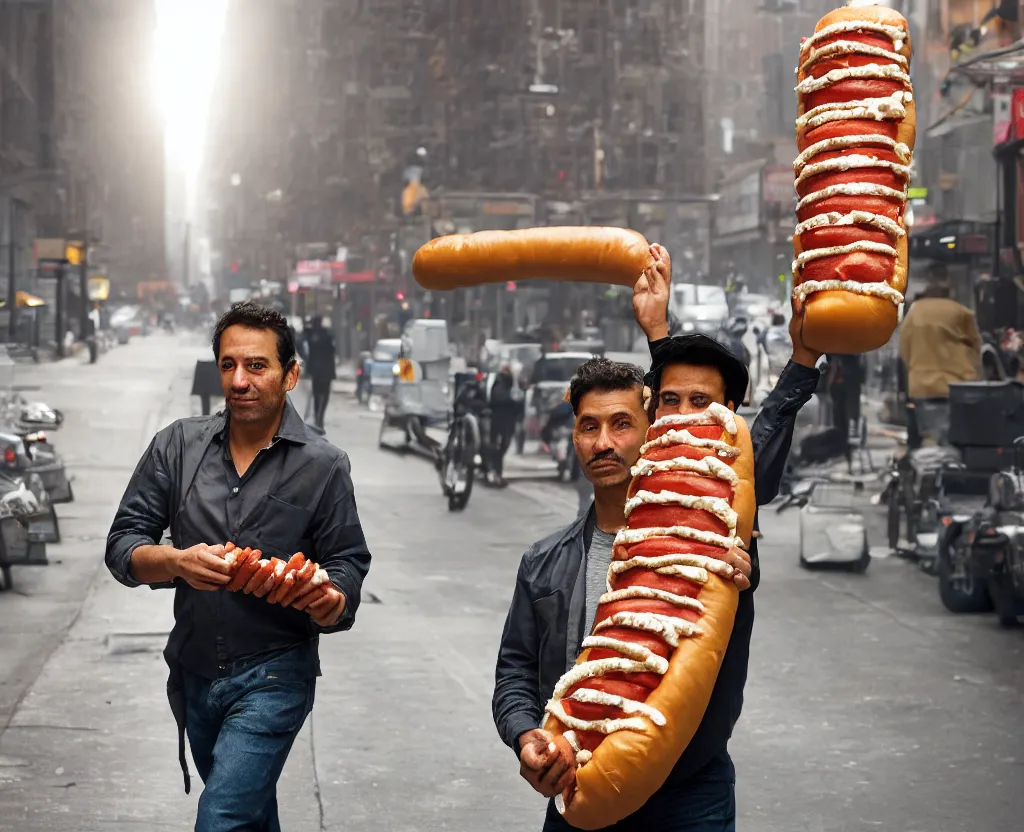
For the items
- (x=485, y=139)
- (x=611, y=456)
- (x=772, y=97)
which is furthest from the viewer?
(x=485, y=139)

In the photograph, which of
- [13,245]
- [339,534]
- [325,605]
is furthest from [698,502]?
[13,245]

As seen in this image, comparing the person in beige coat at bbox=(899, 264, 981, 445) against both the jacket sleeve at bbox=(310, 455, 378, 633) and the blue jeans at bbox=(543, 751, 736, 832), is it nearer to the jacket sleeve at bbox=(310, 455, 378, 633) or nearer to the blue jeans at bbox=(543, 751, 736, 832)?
the jacket sleeve at bbox=(310, 455, 378, 633)

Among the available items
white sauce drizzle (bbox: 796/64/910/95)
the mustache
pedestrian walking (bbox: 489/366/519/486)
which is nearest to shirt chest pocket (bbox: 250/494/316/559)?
the mustache

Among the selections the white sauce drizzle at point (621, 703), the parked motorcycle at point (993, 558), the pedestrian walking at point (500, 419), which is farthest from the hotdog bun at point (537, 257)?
the pedestrian walking at point (500, 419)

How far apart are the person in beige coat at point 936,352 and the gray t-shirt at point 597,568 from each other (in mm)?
12536

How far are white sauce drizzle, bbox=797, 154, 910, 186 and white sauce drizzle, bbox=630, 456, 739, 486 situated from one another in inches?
35.5

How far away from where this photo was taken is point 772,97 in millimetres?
72125

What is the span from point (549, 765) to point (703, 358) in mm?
1013

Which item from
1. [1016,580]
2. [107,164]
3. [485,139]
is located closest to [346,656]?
[1016,580]

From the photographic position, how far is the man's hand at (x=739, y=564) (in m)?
4.04

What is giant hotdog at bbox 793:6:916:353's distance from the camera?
4355 mm

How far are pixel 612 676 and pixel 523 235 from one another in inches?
62.7

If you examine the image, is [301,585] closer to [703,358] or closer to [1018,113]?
[703,358]

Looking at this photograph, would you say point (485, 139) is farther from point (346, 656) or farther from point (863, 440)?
point (346, 656)
